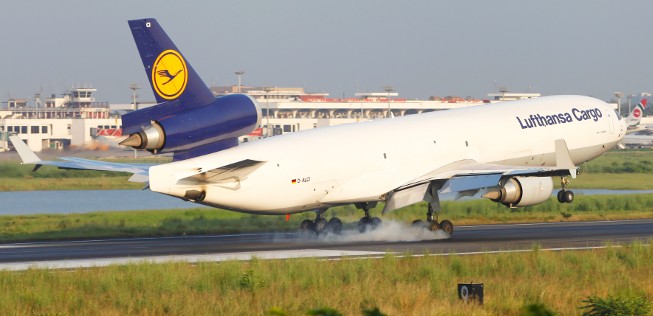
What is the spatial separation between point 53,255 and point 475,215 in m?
21.6

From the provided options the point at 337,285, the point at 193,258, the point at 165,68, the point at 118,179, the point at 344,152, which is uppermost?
the point at 165,68

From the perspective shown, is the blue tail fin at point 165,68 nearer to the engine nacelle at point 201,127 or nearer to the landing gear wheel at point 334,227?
the engine nacelle at point 201,127

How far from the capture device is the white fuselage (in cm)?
3616

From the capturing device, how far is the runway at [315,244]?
107ft

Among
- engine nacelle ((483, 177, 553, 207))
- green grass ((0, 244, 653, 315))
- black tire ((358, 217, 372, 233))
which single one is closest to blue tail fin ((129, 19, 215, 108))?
green grass ((0, 244, 653, 315))

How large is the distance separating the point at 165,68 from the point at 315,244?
7.97 meters

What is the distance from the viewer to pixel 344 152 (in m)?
39.0

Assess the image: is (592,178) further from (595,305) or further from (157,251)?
(595,305)

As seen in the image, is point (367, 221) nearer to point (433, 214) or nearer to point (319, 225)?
point (319, 225)

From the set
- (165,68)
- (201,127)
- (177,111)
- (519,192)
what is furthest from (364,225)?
(165,68)

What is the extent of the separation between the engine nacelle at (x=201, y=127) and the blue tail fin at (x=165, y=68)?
39 cm

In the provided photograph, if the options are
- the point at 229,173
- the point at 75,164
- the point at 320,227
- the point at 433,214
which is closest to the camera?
Answer: the point at 229,173

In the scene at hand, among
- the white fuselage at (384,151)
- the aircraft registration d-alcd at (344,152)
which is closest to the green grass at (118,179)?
the white fuselage at (384,151)

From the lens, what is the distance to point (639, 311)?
20.0 metres
